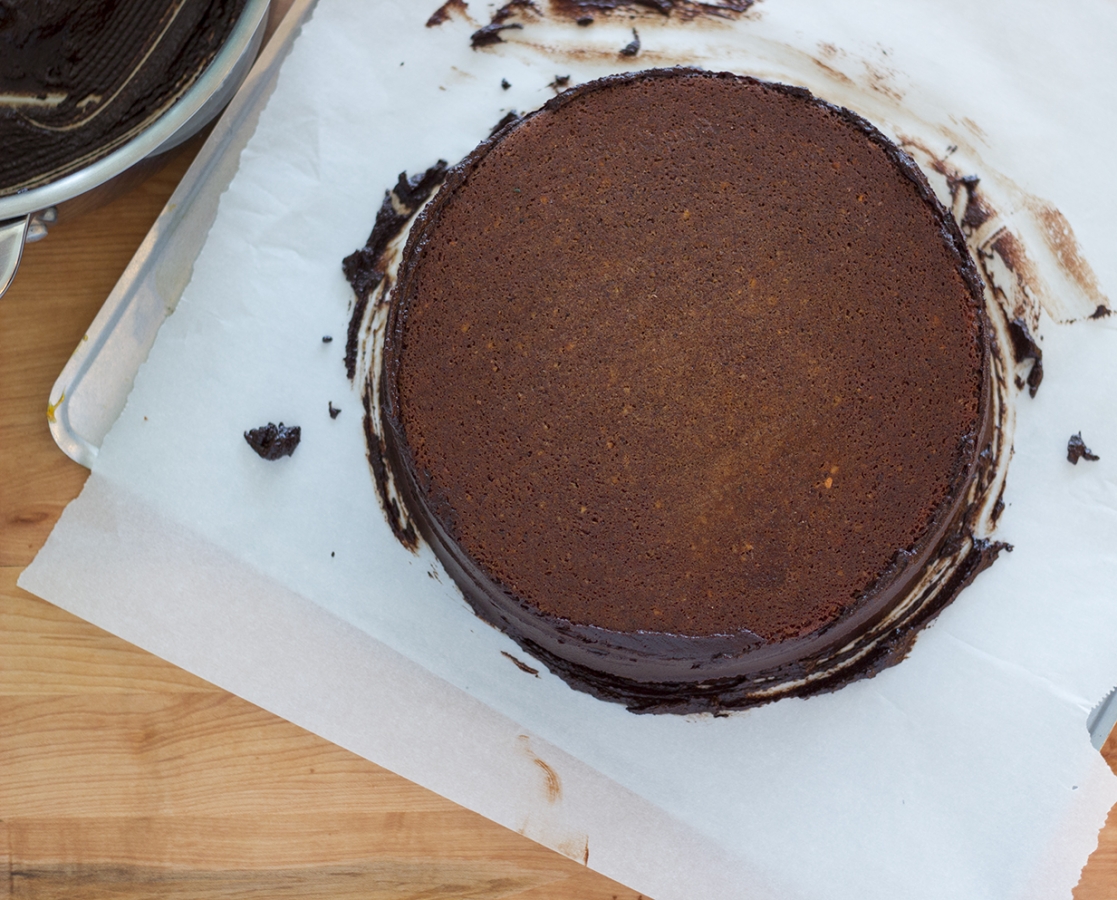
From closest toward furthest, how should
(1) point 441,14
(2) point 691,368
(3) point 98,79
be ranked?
(2) point 691,368 → (3) point 98,79 → (1) point 441,14

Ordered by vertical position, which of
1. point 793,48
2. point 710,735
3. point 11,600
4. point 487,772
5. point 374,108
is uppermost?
point 793,48

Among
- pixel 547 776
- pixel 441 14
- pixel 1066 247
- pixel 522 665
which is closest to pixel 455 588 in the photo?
pixel 522 665

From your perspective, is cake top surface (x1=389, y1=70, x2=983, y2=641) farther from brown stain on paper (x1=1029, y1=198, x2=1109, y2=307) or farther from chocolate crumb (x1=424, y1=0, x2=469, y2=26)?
chocolate crumb (x1=424, y1=0, x2=469, y2=26)

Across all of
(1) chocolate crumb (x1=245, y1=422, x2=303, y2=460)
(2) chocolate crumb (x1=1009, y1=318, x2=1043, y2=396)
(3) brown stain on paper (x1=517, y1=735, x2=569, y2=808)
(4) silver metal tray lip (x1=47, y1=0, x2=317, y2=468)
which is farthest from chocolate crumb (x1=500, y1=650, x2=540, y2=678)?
(2) chocolate crumb (x1=1009, y1=318, x2=1043, y2=396)

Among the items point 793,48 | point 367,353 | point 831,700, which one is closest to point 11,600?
point 367,353

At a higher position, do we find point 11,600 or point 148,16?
point 148,16

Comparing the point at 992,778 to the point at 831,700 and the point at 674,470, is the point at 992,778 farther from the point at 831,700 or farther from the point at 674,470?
the point at 674,470

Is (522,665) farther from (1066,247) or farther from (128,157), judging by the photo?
(1066,247)
